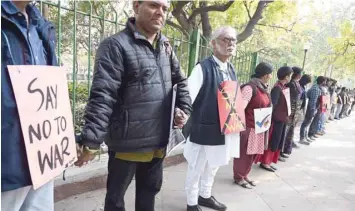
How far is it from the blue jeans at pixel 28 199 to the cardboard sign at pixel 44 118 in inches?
5.0

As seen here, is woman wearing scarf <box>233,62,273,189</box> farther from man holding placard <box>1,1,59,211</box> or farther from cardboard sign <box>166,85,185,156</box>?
man holding placard <box>1,1,59,211</box>

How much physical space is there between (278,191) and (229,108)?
162 cm

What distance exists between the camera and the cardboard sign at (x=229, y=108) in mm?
2734

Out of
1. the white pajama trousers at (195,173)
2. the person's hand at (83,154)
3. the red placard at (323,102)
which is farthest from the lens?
the red placard at (323,102)

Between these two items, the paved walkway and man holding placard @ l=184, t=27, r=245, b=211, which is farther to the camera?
the paved walkway

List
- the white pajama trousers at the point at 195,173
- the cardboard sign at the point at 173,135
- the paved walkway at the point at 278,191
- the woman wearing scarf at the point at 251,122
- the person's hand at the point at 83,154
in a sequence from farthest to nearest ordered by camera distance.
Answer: the woman wearing scarf at the point at 251,122 → the paved walkway at the point at 278,191 → the white pajama trousers at the point at 195,173 → the cardboard sign at the point at 173,135 → the person's hand at the point at 83,154

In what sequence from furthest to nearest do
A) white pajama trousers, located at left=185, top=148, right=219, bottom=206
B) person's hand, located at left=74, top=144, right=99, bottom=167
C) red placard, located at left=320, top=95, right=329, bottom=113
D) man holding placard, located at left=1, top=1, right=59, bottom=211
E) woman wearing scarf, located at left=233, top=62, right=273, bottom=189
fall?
red placard, located at left=320, top=95, right=329, bottom=113, woman wearing scarf, located at left=233, top=62, right=273, bottom=189, white pajama trousers, located at left=185, top=148, right=219, bottom=206, person's hand, located at left=74, top=144, right=99, bottom=167, man holding placard, located at left=1, top=1, right=59, bottom=211

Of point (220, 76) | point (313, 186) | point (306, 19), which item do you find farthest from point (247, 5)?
point (220, 76)

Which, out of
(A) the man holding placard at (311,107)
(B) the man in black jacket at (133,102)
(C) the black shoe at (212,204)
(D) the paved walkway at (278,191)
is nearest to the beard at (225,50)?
(B) the man in black jacket at (133,102)

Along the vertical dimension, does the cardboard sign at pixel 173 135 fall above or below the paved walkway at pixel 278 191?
above

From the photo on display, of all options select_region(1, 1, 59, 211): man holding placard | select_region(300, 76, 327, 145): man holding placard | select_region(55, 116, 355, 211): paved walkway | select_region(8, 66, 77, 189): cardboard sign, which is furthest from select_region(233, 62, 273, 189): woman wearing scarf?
select_region(300, 76, 327, 145): man holding placard

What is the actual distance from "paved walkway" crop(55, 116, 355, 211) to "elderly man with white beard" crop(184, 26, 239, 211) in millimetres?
510

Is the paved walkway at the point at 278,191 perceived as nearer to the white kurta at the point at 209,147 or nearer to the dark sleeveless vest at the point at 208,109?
the white kurta at the point at 209,147

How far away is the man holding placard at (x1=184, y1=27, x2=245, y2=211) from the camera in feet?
8.92
